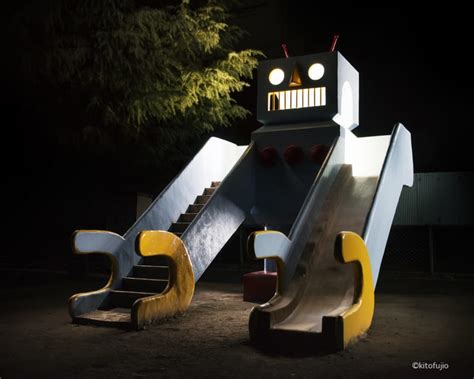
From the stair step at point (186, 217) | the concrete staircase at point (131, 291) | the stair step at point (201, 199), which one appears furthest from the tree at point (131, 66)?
the concrete staircase at point (131, 291)

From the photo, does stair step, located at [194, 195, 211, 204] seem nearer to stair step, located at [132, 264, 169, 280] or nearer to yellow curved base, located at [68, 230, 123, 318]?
stair step, located at [132, 264, 169, 280]

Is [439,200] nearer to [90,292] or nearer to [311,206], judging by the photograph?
[311,206]

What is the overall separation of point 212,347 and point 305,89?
544 centimetres

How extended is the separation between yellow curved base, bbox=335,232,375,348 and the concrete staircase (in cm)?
297

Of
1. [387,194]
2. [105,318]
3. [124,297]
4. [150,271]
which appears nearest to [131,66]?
[150,271]

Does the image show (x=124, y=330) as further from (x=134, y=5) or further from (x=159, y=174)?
(x=159, y=174)

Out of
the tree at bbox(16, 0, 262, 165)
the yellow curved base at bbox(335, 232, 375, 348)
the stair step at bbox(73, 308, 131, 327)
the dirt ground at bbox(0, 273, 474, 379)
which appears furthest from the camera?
the tree at bbox(16, 0, 262, 165)

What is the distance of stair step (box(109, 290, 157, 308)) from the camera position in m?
7.69

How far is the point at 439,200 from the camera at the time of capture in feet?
48.3

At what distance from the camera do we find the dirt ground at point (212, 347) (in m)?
5.06

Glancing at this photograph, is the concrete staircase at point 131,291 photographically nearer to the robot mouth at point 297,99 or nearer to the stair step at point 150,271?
the stair step at point 150,271

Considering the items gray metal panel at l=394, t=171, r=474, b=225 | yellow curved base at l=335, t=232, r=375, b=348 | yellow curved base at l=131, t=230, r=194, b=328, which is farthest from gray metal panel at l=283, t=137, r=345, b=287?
gray metal panel at l=394, t=171, r=474, b=225

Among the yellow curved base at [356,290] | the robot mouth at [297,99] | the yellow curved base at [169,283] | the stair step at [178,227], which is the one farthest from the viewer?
the robot mouth at [297,99]

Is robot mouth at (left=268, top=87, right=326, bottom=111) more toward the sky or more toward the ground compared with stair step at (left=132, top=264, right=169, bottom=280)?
more toward the sky
